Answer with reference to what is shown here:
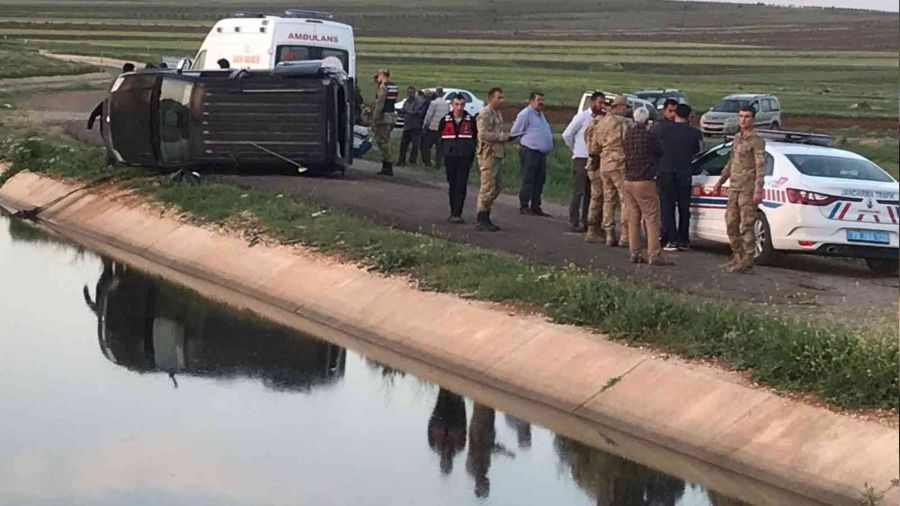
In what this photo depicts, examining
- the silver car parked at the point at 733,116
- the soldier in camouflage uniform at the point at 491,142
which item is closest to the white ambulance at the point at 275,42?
the soldier in camouflage uniform at the point at 491,142

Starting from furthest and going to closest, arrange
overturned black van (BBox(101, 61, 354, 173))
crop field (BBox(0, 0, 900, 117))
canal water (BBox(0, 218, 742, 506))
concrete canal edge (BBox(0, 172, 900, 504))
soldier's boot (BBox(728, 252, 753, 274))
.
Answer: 1. crop field (BBox(0, 0, 900, 117))
2. overturned black van (BBox(101, 61, 354, 173))
3. soldier's boot (BBox(728, 252, 753, 274))
4. concrete canal edge (BBox(0, 172, 900, 504))
5. canal water (BBox(0, 218, 742, 506))

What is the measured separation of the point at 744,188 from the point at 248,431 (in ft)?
21.6

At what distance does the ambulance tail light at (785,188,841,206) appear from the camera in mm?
17281

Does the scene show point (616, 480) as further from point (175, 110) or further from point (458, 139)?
point (175, 110)

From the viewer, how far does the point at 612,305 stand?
46.1 ft

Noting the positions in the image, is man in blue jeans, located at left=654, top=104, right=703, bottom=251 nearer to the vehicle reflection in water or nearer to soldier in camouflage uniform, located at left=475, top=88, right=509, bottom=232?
soldier in camouflage uniform, located at left=475, top=88, right=509, bottom=232

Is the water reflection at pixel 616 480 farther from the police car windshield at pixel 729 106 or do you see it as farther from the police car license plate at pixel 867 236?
the police car windshield at pixel 729 106

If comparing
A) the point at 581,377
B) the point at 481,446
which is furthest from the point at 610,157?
the point at 481,446

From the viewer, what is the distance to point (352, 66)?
28.6 meters

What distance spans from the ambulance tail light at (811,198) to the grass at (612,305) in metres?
2.61

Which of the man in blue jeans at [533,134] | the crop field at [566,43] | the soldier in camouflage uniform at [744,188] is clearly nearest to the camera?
the soldier in camouflage uniform at [744,188]

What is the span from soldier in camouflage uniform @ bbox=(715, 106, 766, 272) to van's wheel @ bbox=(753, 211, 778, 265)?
559 millimetres

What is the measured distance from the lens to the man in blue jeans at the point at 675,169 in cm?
1784

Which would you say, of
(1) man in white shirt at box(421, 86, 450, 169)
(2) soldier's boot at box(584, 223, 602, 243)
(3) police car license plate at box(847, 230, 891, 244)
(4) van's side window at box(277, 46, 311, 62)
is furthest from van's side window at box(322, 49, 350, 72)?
(3) police car license plate at box(847, 230, 891, 244)
